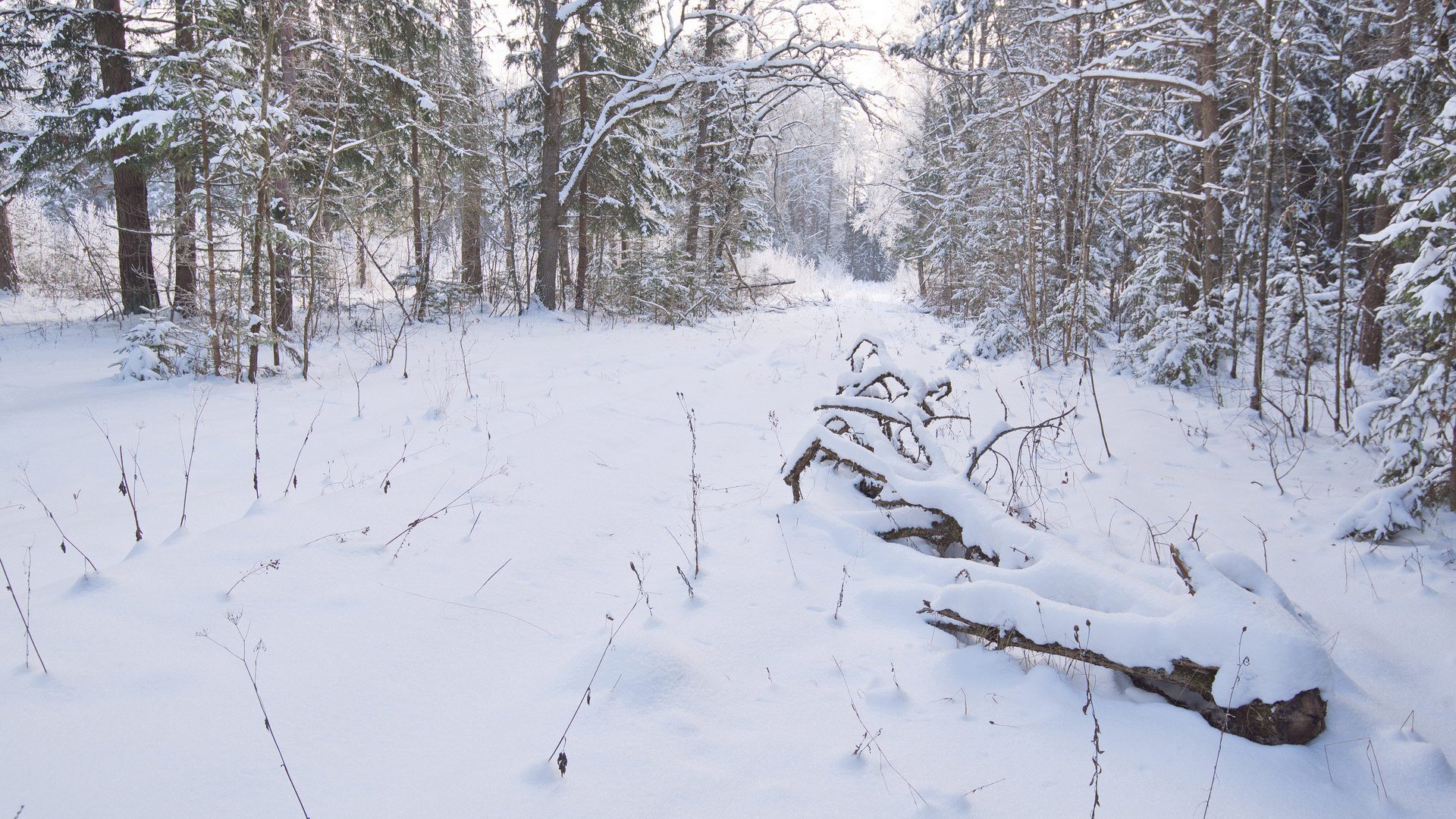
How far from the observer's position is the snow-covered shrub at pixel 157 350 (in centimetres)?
607

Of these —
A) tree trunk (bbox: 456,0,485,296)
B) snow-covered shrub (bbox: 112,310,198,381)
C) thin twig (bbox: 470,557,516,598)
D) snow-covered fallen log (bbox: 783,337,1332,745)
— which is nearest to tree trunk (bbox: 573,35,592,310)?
tree trunk (bbox: 456,0,485,296)

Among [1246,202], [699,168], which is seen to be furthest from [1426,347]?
[699,168]

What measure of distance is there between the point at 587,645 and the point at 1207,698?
2.07 metres

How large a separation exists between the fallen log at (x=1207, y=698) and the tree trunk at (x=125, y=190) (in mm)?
12170

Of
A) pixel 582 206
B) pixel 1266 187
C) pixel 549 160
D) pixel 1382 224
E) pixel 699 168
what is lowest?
pixel 1382 224

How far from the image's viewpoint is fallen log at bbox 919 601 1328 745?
5.78 ft

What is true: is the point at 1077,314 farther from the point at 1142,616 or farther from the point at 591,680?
the point at 591,680

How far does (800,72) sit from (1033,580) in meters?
11.5

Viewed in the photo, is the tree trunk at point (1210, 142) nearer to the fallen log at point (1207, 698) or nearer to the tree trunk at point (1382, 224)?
the tree trunk at point (1382, 224)

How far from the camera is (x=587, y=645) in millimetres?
2293

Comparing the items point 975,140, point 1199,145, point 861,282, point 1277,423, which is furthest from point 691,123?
point 861,282

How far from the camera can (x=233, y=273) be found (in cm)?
646

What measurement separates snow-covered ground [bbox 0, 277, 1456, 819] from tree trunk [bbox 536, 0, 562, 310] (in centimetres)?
860

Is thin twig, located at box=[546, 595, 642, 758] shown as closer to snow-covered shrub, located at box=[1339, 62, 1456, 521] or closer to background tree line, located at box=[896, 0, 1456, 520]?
snow-covered shrub, located at box=[1339, 62, 1456, 521]
